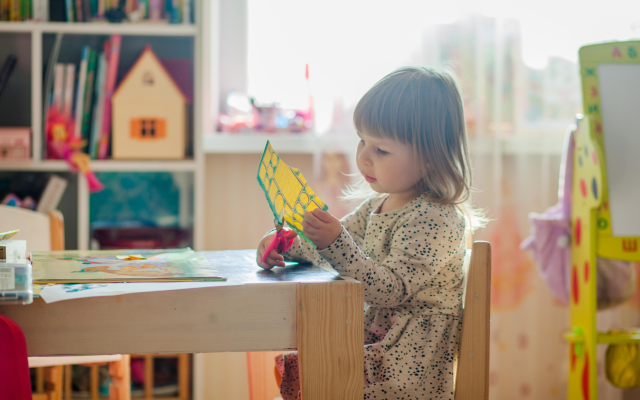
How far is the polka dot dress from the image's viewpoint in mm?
804

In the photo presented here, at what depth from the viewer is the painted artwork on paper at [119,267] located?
0.70m

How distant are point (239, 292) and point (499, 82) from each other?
141 cm

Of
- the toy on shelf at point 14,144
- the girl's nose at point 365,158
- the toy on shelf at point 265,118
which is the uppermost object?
the toy on shelf at point 265,118

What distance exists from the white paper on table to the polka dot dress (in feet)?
0.67

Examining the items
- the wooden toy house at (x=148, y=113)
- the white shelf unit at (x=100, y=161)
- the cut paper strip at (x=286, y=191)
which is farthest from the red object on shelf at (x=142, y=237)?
the cut paper strip at (x=286, y=191)

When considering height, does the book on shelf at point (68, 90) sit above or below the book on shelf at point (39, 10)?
below

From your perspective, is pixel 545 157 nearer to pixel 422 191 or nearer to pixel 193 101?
pixel 422 191

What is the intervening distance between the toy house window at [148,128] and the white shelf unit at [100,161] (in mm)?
76

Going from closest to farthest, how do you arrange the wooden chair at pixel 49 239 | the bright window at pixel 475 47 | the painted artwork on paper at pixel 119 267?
1. the painted artwork on paper at pixel 119 267
2. the wooden chair at pixel 49 239
3. the bright window at pixel 475 47

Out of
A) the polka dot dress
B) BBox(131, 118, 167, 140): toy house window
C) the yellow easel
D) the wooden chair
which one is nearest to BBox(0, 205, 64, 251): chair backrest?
the wooden chair

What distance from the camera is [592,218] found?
136 centimetres

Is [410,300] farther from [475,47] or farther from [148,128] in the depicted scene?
[475,47]

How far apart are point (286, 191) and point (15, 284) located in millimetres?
334

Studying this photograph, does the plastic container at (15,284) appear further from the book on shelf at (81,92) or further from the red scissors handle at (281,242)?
the book on shelf at (81,92)
